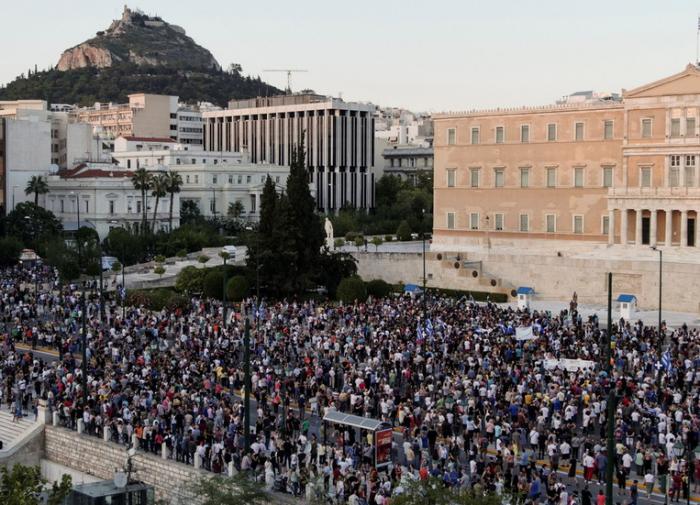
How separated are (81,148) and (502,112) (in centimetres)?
5518

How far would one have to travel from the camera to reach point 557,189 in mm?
65062

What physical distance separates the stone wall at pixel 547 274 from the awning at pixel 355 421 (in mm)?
30637

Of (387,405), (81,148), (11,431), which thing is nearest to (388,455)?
(387,405)

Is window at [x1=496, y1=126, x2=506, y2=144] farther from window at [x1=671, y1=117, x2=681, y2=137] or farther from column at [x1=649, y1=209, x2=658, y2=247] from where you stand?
column at [x1=649, y1=209, x2=658, y2=247]

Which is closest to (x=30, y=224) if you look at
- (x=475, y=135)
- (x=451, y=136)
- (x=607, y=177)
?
(x=451, y=136)

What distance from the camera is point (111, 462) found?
1232 inches

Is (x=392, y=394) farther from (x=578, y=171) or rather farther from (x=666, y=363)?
(x=578, y=171)

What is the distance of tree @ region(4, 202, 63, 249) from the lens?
259 feet

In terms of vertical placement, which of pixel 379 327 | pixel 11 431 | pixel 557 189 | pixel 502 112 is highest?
pixel 502 112

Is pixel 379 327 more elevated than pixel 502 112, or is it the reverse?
pixel 502 112

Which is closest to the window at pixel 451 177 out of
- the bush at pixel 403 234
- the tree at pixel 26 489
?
the bush at pixel 403 234

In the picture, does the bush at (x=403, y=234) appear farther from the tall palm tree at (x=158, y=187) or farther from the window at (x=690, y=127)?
the window at (x=690, y=127)

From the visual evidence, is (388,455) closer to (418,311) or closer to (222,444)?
(222,444)

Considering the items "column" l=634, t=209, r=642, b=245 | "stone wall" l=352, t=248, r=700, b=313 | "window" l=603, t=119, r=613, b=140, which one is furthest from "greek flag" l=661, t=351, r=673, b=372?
"window" l=603, t=119, r=613, b=140
